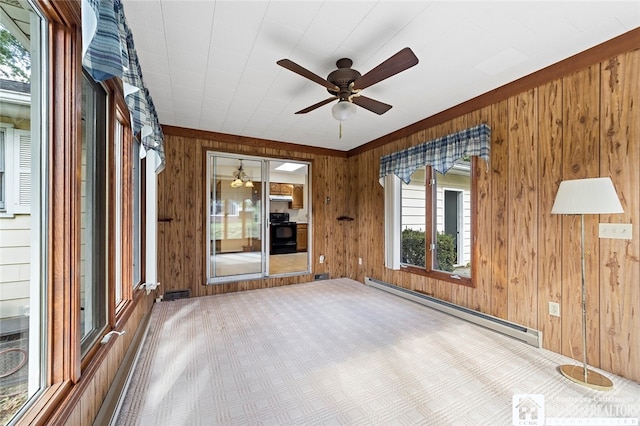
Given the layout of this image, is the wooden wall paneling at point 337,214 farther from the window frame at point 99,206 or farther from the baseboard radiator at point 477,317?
the window frame at point 99,206

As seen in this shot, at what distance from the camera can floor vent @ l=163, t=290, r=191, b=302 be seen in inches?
150

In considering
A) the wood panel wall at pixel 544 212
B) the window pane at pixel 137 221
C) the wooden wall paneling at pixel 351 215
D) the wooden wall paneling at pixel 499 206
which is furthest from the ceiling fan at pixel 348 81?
the wooden wall paneling at pixel 351 215

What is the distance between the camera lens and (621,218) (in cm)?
199

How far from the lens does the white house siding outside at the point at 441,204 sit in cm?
320

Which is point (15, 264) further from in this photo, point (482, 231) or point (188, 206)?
point (482, 231)

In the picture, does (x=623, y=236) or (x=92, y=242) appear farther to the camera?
(x=623, y=236)

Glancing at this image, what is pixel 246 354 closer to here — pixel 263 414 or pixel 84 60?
pixel 263 414

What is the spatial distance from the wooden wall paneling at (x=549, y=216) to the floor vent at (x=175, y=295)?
4.17m

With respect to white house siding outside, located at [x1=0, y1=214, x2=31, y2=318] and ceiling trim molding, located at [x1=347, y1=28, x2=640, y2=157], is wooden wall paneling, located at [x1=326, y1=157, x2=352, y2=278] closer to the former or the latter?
ceiling trim molding, located at [x1=347, y1=28, x2=640, y2=157]

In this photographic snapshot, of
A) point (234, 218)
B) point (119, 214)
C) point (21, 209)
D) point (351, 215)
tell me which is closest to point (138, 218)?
point (119, 214)

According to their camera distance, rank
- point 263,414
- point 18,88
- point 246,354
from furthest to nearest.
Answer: point 246,354
point 263,414
point 18,88

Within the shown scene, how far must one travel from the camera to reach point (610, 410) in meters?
1.62

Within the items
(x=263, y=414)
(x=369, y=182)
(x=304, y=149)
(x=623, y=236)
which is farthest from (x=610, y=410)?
(x=304, y=149)

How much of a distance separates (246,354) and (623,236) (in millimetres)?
3029
